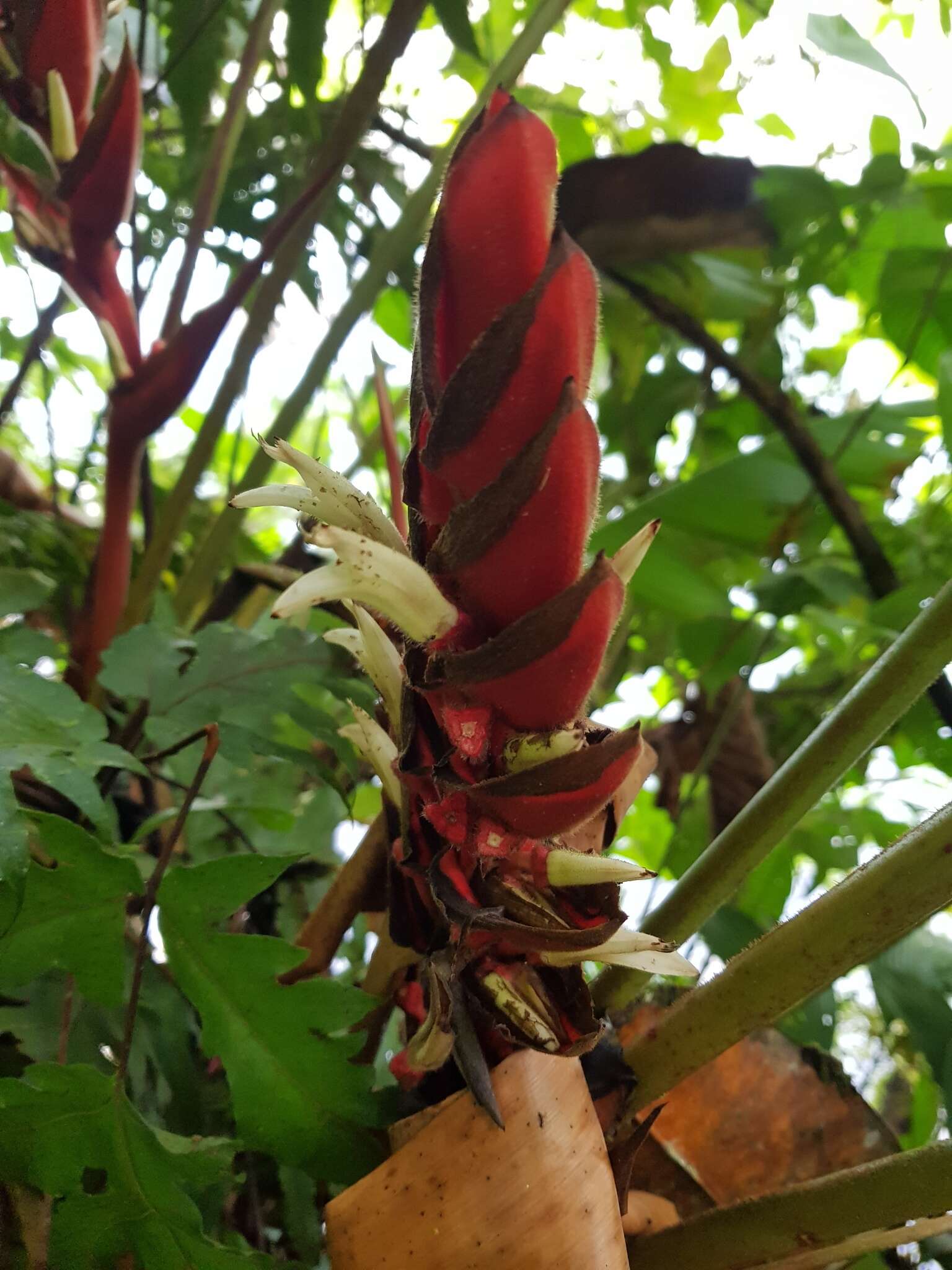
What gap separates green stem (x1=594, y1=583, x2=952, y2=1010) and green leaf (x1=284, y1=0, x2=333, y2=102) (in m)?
0.50

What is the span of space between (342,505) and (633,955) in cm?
14

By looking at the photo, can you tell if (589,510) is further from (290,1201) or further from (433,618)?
(290,1201)

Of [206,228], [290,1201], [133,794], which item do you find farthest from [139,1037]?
[206,228]

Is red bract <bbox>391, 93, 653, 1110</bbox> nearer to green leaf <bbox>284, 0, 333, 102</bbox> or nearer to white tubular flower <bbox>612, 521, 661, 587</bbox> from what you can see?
white tubular flower <bbox>612, 521, 661, 587</bbox>

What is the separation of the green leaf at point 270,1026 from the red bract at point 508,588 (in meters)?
0.07

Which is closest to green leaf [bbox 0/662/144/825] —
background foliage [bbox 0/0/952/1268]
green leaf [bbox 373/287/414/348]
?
background foliage [bbox 0/0/952/1268]

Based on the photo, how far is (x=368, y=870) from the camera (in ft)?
1.23

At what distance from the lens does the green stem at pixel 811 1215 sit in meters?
0.26

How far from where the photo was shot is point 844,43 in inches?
20.5

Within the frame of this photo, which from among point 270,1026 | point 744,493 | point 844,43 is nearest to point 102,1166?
point 270,1026

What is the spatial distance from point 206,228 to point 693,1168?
0.56 metres

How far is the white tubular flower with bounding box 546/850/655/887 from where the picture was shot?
0.22 m

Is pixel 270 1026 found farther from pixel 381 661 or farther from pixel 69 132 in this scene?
pixel 69 132

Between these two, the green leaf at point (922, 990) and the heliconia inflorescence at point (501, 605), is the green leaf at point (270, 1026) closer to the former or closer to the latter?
the heliconia inflorescence at point (501, 605)
